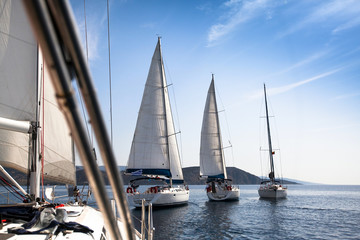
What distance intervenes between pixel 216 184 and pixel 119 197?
42.4 m

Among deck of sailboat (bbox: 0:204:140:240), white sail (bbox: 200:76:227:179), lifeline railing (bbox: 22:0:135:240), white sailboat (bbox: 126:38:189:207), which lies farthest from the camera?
white sail (bbox: 200:76:227:179)

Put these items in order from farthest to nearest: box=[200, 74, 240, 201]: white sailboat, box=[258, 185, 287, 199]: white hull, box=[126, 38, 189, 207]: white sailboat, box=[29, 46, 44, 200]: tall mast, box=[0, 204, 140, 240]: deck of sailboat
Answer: box=[258, 185, 287, 199]: white hull → box=[200, 74, 240, 201]: white sailboat → box=[126, 38, 189, 207]: white sailboat → box=[29, 46, 44, 200]: tall mast → box=[0, 204, 140, 240]: deck of sailboat

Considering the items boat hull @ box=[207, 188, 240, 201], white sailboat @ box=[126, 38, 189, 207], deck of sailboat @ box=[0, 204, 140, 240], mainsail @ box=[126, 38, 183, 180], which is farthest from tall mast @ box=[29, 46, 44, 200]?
boat hull @ box=[207, 188, 240, 201]

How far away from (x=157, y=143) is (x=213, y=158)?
511 inches

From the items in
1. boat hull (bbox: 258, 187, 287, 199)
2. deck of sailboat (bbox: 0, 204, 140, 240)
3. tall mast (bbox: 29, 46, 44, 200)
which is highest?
tall mast (bbox: 29, 46, 44, 200)

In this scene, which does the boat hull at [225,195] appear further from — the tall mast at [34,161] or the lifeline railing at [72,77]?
the lifeline railing at [72,77]

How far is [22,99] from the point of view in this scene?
7664 mm

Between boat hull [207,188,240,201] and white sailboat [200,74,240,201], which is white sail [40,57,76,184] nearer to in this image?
boat hull [207,188,240,201]

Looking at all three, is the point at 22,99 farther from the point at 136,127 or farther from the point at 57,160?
the point at 136,127

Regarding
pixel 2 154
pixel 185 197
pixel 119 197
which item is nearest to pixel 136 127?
pixel 185 197

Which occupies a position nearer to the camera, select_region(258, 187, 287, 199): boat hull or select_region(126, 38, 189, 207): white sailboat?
select_region(126, 38, 189, 207): white sailboat

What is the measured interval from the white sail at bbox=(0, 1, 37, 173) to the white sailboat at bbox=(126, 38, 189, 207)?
23.5 m

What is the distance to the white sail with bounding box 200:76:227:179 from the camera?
138 feet

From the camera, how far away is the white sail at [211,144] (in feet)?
138
